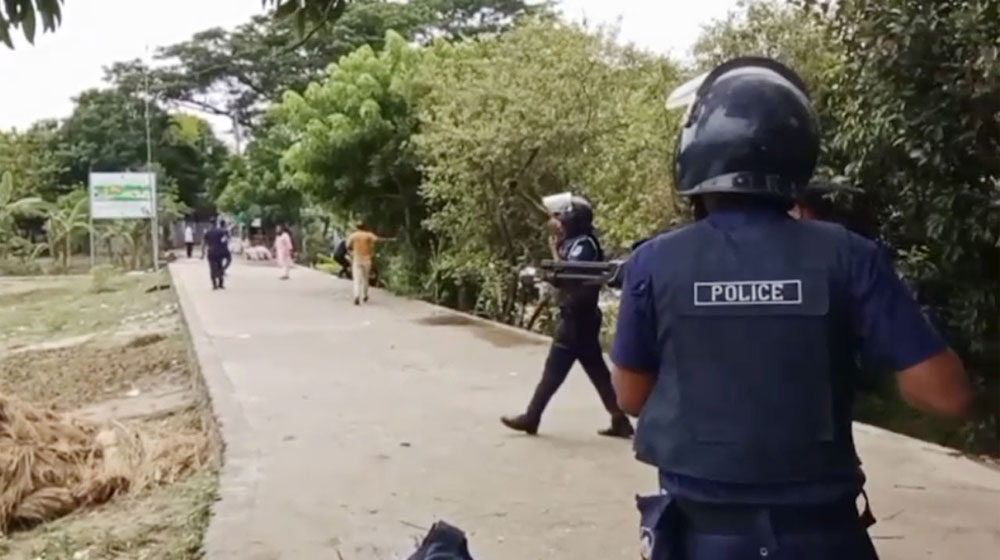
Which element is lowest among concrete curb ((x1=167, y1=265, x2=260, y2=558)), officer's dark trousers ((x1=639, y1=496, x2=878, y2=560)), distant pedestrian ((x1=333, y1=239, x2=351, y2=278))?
concrete curb ((x1=167, y1=265, x2=260, y2=558))

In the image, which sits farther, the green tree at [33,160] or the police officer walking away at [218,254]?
the green tree at [33,160]

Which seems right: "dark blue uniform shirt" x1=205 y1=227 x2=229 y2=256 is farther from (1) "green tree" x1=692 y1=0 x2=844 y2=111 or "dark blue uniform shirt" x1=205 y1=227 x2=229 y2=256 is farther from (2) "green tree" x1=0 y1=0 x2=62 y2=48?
(2) "green tree" x1=0 y1=0 x2=62 y2=48

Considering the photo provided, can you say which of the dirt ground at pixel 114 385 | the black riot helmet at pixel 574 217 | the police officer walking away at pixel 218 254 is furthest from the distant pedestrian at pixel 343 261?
the black riot helmet at pixel 574 217

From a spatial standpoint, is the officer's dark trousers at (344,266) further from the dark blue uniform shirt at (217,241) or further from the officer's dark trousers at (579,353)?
the officer's dark trousers at (579,353)

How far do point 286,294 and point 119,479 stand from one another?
14.2 m

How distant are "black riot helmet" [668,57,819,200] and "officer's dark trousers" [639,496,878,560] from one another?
0.59 metres

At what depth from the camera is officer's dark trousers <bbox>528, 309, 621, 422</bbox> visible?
23.5 ft

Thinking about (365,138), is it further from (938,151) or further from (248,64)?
(248,64)

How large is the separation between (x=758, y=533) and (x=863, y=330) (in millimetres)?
406

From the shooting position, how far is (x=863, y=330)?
220 cm

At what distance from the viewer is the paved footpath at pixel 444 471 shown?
522 centimetres

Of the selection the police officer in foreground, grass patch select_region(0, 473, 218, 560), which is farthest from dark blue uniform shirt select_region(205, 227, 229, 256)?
the police officer in foreground

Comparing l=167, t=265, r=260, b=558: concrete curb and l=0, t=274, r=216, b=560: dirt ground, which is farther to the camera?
l=0, t=274, r=216, b=560: dirt ground

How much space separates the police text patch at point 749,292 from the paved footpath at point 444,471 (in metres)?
2.60
